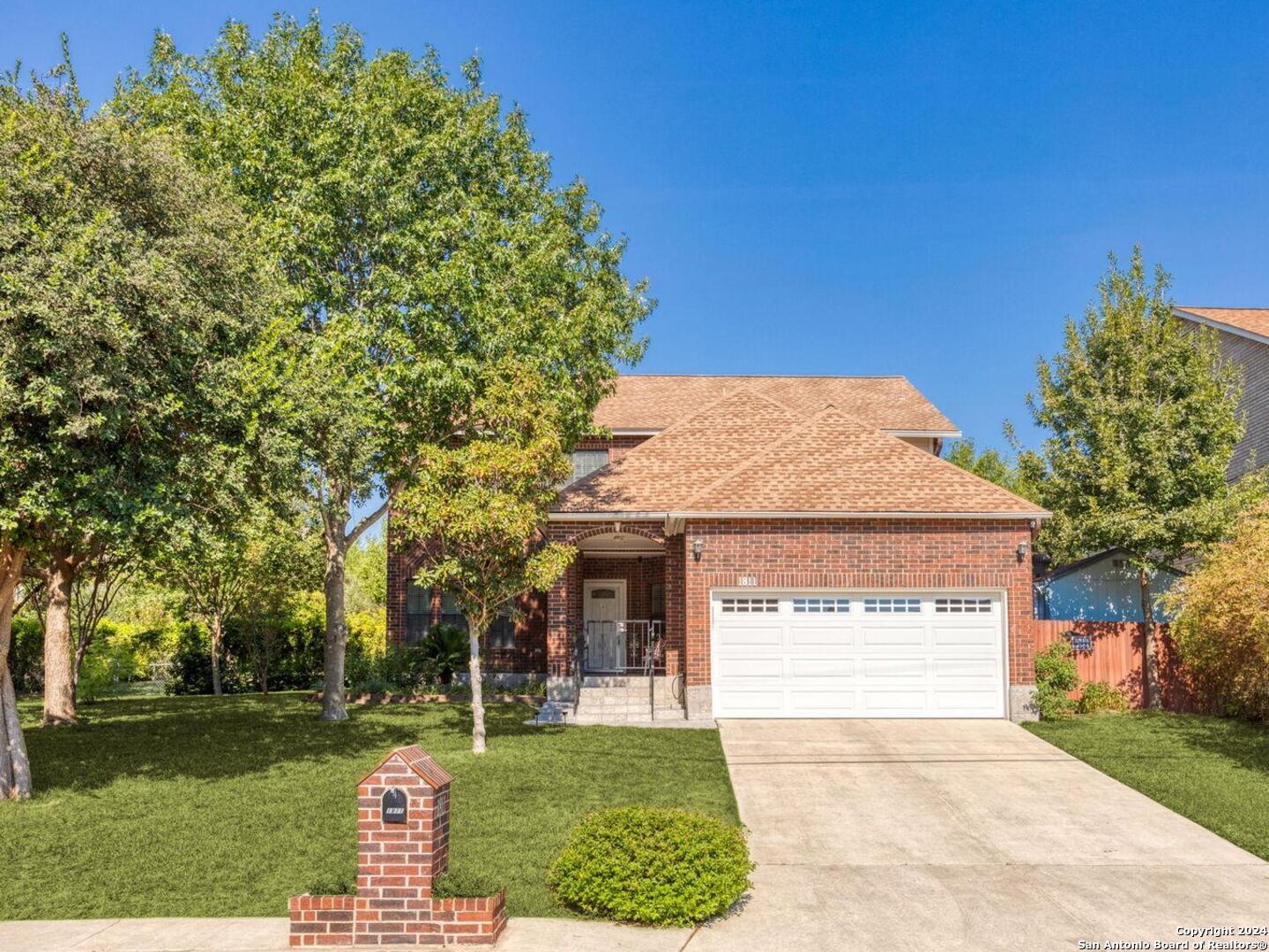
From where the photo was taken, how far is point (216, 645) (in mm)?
26969

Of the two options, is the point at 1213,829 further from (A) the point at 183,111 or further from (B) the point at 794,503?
(A) the point at 183,111

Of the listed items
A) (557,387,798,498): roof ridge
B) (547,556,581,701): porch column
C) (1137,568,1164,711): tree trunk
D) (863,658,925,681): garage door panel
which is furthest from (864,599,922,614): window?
(557,387,798,498): roof ridge

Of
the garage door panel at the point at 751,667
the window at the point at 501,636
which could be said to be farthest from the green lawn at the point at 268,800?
the window at the point at 501,636

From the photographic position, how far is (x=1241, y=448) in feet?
91.8

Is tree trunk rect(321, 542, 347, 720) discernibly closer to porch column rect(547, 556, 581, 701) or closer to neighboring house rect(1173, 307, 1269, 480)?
porch column rect(547, 556, 581, 701)

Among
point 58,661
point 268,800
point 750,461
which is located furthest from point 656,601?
point 268,800

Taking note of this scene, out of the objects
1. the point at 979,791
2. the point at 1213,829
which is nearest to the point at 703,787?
the point at 979,791

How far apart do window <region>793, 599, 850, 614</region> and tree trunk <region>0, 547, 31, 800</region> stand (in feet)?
42.2

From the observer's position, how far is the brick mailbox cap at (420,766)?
7750 mm

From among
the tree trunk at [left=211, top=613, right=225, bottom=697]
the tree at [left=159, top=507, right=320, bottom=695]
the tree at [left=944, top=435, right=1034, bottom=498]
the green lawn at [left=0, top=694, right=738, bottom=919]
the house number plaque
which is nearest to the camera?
the house number plaque

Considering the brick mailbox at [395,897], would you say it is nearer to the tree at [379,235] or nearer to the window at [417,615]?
the tree at [379,235]

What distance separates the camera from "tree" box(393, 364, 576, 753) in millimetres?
15516

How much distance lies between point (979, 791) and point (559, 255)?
1253 centimetres

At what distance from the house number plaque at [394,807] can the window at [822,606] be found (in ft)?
39.9
